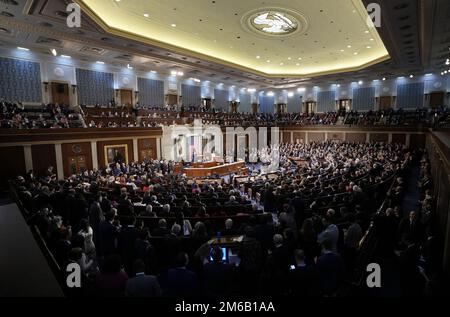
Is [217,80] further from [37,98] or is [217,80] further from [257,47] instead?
[37,98]

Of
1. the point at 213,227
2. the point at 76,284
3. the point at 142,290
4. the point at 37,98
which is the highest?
the point at 37,98

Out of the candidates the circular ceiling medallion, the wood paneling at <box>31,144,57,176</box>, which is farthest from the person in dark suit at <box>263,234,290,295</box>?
the wood paneling at <box>31,144,57,176</box>

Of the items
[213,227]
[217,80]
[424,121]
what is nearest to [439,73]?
[424,121]

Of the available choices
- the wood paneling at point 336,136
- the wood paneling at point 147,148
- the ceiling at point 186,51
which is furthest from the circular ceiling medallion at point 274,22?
the wood paneling at point 336,136

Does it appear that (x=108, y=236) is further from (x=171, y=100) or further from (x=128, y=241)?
(x=171, y=100)

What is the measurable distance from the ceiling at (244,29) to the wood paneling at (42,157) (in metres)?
6.87

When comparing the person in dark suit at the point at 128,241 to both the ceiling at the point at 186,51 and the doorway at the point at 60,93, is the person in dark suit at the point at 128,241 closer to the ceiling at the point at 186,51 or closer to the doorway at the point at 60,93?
the ceiling at the point at 186,51

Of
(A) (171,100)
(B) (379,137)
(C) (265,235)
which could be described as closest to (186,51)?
(A) (171,100)

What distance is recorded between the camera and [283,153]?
75.8 feet

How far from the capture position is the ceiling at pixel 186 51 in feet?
32.7

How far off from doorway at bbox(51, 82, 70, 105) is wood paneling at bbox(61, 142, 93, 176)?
5080 mm

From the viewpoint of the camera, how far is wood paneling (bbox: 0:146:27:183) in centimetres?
1155

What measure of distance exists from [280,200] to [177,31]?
12232 millimetres

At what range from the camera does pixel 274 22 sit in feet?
46.9
